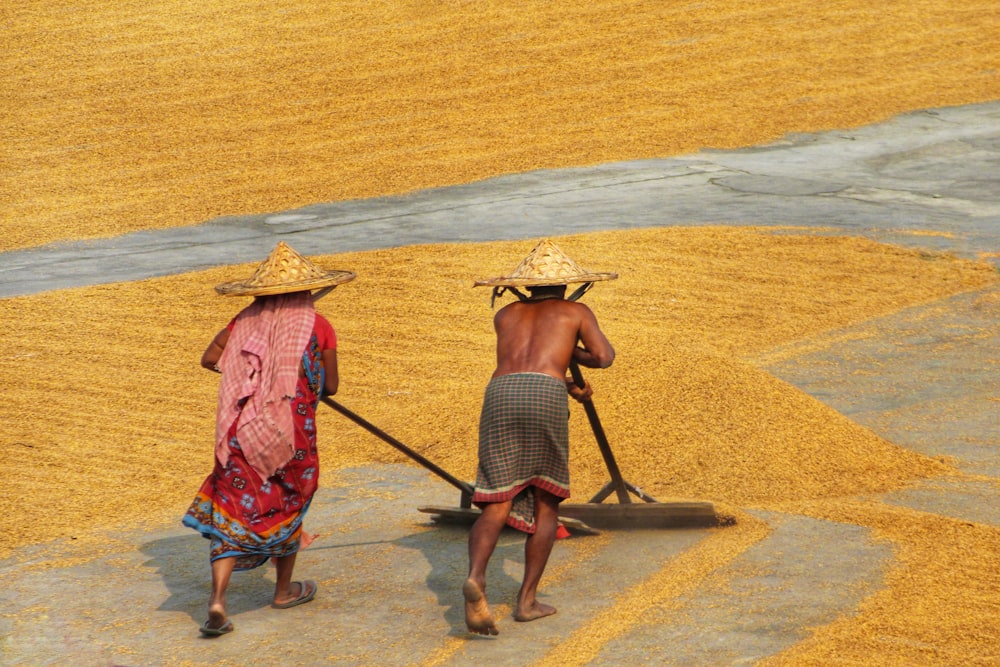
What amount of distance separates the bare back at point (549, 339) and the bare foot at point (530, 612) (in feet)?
3.14

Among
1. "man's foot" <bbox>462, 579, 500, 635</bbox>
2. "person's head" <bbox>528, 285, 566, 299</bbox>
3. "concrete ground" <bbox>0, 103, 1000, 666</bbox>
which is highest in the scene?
"person's head" <bbox>528, 285, 566, 299</bbox>

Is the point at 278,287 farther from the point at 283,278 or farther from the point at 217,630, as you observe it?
the point at 217,630

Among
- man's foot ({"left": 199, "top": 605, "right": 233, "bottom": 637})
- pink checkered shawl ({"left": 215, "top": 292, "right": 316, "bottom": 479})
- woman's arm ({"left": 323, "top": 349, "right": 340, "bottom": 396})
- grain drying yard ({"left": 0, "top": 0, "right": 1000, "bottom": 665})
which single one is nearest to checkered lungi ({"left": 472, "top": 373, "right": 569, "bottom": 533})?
grain drying yard ({"left": 0, "top": 0, "right": 1000, "bottom": 665})

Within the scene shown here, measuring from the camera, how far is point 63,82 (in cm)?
1948

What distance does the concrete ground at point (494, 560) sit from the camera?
5102mm

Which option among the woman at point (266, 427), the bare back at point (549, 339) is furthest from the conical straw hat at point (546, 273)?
the woman at point (266, 427)

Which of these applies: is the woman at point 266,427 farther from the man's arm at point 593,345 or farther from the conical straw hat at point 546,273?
the man's arm at point 593,345

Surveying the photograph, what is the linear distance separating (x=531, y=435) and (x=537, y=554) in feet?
1.61

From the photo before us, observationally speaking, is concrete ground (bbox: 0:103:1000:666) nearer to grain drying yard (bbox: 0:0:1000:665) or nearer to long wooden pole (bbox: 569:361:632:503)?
grain drying yard (bbox: 0:0:1000:665)

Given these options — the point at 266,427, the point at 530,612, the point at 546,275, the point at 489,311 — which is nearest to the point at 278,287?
the point at 266,427

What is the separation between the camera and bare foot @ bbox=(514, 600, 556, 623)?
5254 mm

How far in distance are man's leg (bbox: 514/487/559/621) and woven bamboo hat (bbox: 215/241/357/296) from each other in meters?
1.28

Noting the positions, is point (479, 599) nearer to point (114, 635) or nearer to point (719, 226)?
point (114, 635)

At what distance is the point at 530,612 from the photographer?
5.27 meters
